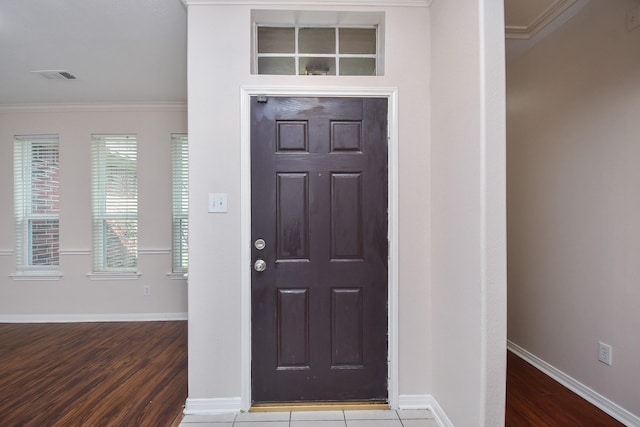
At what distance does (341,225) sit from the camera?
1.94 meters

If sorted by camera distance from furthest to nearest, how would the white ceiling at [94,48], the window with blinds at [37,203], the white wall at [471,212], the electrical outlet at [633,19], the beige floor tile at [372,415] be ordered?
the window with blinds at [37,203], the white ceiling at [94,48], the beige floor tile at [372,415], the electrical outlet at [633,19], the white wall at [471,212]

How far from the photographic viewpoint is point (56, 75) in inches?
112

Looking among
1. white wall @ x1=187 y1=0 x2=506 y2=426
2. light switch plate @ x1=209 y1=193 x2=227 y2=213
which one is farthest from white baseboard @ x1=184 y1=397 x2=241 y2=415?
light switch plate @ x1=209 y1=193 x2=227 y2=213

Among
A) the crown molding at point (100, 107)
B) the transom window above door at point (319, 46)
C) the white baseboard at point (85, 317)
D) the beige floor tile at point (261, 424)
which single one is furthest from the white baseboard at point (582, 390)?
the crown molding at point (100, 107)

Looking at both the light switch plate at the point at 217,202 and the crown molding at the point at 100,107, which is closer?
the light switch plate at the point at 217,202

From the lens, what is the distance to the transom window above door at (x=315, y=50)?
2055mm

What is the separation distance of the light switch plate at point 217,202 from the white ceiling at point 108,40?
1304 millimetres

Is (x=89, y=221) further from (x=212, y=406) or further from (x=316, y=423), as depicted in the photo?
(x=316, y=423)

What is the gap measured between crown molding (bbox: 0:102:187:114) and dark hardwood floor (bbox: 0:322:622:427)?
8.40 feet

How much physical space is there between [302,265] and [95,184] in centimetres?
318

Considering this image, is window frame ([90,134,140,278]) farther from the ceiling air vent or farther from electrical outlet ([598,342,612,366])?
electrical outlet ([598,342,612,366])

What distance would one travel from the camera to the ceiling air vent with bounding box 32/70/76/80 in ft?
9.18

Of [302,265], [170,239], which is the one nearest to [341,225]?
[302,265]

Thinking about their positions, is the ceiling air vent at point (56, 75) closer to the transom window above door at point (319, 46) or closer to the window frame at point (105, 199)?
the window frame at point (105, 199)
